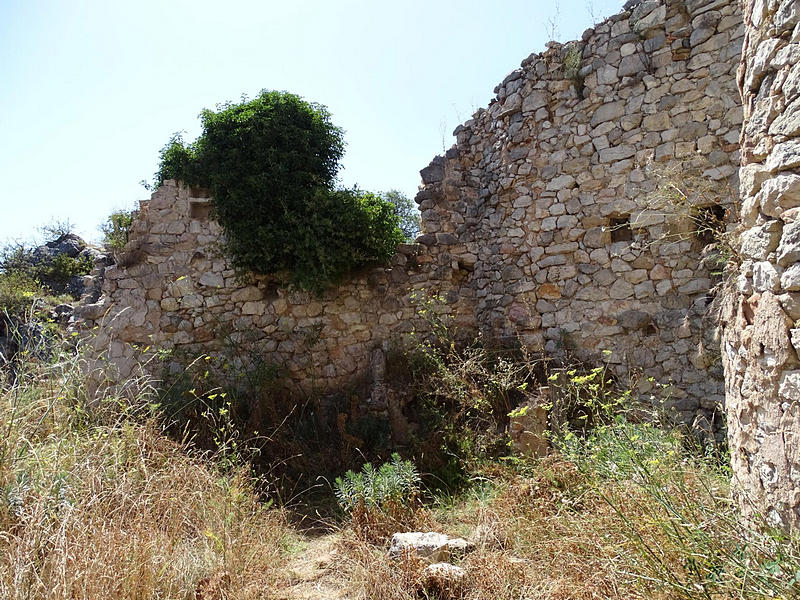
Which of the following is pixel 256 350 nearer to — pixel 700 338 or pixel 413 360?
pixel 413 360

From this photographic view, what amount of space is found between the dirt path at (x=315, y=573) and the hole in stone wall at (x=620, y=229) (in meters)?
→ 4.25

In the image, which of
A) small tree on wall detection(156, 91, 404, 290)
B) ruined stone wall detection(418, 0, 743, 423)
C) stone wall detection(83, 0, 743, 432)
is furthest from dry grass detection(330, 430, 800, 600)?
small tree on wall detection(156, 91, 404, 290)

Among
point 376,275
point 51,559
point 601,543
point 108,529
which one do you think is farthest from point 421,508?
point 376,275

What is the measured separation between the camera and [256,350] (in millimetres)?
6703

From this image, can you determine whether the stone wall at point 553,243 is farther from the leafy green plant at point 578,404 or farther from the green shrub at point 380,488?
the green shrub at point 380,488

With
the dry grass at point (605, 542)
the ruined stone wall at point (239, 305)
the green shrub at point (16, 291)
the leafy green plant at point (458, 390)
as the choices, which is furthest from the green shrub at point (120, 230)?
the dry grass at point (605, 542)

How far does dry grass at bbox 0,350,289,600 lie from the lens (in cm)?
257

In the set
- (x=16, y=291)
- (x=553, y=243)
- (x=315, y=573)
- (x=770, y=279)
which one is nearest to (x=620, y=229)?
(x=553, y=243)

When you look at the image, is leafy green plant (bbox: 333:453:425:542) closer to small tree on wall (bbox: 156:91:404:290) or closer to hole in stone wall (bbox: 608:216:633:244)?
small tree on wall (bbox: 156:91:404:290)

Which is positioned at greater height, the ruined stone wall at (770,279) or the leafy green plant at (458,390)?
the ruined stone wall at (770,279)

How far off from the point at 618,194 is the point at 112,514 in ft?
17.9

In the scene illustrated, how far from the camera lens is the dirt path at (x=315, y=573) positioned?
125 inches

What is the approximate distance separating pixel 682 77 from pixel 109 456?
620 cm

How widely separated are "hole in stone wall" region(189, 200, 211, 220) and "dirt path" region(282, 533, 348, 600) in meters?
4.70
